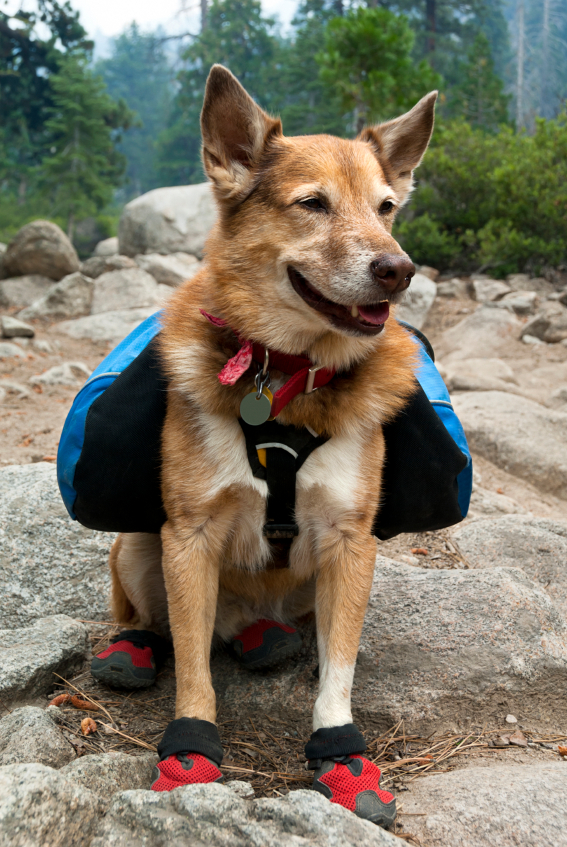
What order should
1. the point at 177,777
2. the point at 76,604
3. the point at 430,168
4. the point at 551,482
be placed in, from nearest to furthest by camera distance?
the point at 177,777, the point at 76,604, the point at 551,482, the point at 430,168

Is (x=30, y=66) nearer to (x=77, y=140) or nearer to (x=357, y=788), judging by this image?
(x=77, y=140)

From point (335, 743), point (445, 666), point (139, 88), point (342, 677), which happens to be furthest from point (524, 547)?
point (139, 88)

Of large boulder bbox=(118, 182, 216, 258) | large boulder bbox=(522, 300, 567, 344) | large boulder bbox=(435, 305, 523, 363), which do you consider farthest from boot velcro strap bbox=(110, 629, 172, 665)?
large boulder bbox=(118, 182, 216, 258)

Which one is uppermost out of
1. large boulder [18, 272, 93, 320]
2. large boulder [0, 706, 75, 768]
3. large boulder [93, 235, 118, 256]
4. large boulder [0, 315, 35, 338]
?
large boulder [0, 706, 75, 768]

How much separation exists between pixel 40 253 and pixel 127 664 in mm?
12151

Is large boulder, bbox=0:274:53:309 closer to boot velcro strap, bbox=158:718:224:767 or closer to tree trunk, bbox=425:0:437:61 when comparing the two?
boot velcro strap, bbox=158:718:224:767

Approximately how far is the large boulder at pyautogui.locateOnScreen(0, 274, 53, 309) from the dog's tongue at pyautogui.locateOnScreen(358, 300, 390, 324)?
1177 centimetres

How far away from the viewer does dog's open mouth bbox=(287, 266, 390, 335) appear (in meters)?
2.23

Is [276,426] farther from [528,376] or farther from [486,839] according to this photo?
[528,376]

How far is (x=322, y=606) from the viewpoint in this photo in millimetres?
2318

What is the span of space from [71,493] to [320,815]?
1.52 metres

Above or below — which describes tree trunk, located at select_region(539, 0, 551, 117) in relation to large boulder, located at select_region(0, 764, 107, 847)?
above

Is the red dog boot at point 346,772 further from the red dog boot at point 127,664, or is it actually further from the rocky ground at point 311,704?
the red dog boot at point 127,664

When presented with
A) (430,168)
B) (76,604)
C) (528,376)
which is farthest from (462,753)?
(430,168)
